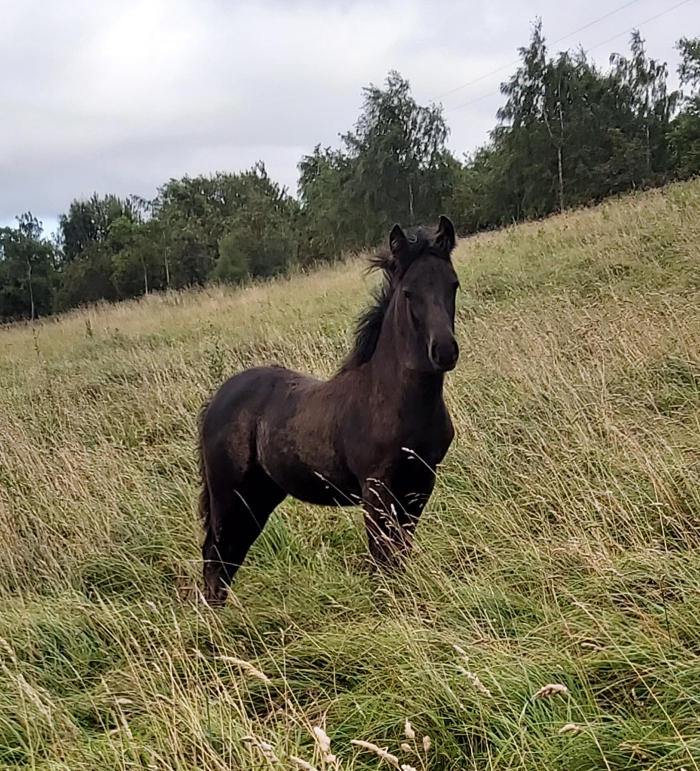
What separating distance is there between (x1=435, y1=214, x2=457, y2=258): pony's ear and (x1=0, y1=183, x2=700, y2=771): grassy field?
1411 millimetres

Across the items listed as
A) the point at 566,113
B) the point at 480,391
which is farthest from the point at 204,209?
the point at 480,391

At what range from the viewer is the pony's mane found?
11.0ft

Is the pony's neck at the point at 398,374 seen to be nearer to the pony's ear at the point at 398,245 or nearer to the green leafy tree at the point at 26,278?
the pony's ear at the point at 398,245

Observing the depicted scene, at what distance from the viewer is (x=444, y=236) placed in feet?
11.2

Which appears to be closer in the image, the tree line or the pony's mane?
the pony's mane

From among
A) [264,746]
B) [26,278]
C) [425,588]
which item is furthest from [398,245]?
[26,278]

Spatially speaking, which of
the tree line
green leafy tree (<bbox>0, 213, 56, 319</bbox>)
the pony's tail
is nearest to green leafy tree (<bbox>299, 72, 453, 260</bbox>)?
the tree line

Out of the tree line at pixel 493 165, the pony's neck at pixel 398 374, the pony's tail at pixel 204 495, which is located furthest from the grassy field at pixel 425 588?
the tree line at pixel 493 165

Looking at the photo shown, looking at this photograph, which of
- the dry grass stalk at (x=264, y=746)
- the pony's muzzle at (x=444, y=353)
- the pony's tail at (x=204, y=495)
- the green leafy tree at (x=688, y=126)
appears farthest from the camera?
the green leafy tree at (x=688, y=126)

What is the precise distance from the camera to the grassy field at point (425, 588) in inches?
89.2

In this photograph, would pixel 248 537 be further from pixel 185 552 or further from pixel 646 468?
pixel 646 468

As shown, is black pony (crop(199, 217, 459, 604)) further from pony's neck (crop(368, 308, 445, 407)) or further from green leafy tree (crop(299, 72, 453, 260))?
green leafy tree (crop(299, 72, 453, 260))

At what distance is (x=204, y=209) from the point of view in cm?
4375

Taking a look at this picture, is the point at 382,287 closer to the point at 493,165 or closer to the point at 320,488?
the point at 320,488
